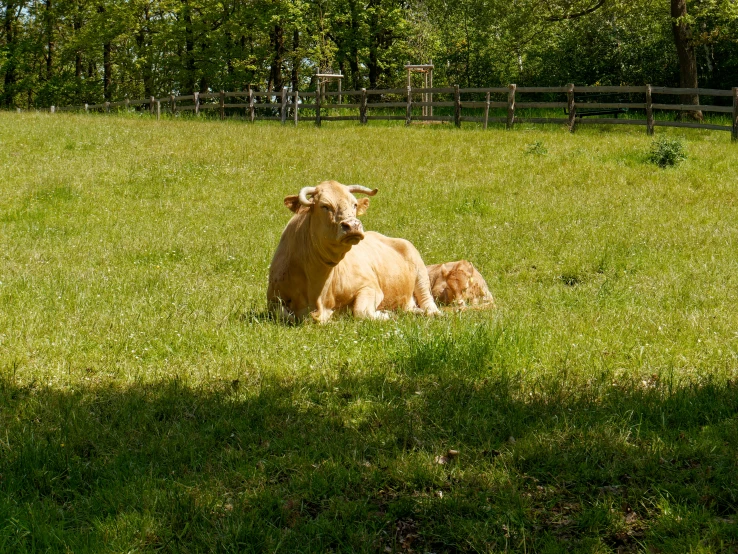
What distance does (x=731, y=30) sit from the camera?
33.9 metres

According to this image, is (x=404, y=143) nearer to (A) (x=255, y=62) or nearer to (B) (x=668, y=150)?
(B) (x=668, y=150)

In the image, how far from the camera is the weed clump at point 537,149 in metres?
23.0

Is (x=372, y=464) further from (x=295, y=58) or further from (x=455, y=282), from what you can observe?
(x=295, y=58)

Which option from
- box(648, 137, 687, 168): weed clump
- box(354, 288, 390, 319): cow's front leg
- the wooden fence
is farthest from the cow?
the wooden fence

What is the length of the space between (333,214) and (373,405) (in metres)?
2.90

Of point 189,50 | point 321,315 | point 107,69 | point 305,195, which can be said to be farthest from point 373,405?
point 107,69

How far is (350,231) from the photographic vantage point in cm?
816

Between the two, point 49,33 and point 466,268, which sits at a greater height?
point 49,33

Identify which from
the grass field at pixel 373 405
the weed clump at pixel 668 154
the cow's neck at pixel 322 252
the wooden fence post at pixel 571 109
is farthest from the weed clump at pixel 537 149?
the cow's neck at pixel 322 252

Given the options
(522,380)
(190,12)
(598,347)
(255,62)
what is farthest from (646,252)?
(190,12)

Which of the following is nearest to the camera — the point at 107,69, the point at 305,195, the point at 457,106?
the point at 305,195

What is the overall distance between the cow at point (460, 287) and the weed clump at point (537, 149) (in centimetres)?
1338

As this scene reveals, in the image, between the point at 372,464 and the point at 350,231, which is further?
the point at 350,231

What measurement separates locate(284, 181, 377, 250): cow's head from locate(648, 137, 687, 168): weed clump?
14742 mm
